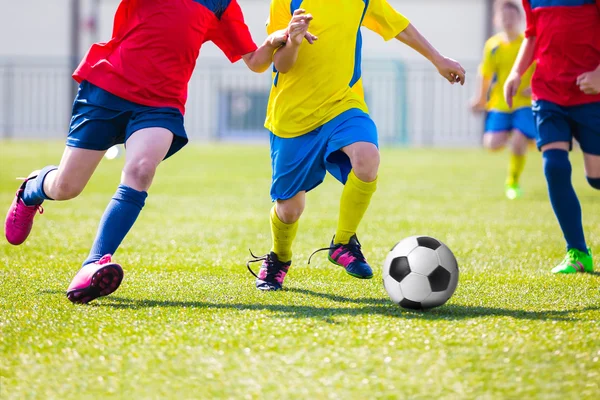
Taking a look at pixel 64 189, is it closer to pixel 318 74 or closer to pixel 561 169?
pixel 318 74

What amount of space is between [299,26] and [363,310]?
4.04ft

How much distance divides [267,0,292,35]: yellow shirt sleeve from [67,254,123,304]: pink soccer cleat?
1419 millimetres

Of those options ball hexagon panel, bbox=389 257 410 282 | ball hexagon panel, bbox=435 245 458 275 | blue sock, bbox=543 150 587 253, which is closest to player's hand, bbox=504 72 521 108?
blue sock, bbox=543 150 587 253

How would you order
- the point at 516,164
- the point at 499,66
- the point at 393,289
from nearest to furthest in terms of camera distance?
the point at 393,289
the point at 516,164
the point at 499,66

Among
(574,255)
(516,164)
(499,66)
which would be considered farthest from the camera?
(499,66)

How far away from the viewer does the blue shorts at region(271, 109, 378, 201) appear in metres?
3.82

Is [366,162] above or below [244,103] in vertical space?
above

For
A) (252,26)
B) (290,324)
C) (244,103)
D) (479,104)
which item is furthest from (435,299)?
(252,26)

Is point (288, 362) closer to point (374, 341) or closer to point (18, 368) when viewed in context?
point (374, 341)

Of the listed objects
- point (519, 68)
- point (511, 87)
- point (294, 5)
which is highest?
point (294, 5)

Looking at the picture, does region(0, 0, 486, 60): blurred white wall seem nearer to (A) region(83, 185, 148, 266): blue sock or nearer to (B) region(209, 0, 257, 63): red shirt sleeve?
(B) region(209, 0, 257, 63): red shirt sleeve

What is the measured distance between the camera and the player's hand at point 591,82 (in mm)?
4238

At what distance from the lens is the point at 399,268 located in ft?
11.0

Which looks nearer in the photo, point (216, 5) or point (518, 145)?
point (216, 5)
